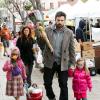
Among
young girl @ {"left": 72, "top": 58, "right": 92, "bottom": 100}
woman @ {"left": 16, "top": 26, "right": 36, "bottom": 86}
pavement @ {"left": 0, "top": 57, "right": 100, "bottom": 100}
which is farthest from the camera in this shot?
woman @ {"left": 16, "top": 26, "right": 36, "bottom": 86}

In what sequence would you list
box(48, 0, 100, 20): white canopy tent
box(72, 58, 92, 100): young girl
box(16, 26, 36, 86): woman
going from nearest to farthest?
box(72, 58, 92, 100): young girl, box(16, 26, 36, 86): woman, box(48, 0, 100, 20): white canopy tent

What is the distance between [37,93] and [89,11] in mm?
7060

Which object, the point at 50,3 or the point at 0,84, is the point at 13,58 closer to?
the point at 0,84

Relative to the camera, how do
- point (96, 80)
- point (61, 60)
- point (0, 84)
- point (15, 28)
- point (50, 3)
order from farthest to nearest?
point (50, 3) → point (15, 28) → point (96, 80) → point (0, 84) → point (61, 60)

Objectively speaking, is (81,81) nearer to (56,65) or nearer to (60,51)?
(56,65)

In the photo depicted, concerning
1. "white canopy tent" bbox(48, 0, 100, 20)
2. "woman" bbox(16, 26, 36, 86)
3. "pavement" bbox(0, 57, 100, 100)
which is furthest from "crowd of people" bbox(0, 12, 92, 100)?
"white canopy tent" bbox(48, 0, 100, 20)

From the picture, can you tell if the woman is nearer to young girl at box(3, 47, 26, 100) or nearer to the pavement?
the pavement

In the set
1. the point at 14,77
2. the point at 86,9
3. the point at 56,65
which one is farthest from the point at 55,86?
the point at 86,9

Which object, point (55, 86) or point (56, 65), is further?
point (55, 86)

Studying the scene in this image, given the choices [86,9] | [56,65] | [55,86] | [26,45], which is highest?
[86,9]

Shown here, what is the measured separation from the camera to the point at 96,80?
14094 millimetres

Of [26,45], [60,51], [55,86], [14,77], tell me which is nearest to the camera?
[60,51]

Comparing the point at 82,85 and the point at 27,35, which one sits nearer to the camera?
the point at 82,85

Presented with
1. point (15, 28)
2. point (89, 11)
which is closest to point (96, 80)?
point (89, 11)
